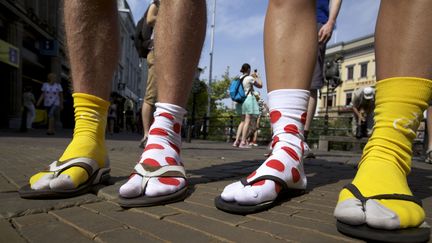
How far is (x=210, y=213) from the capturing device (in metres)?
1.24

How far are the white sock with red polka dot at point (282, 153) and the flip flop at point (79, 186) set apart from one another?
65cm

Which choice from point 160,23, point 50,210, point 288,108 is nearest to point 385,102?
point 288,108

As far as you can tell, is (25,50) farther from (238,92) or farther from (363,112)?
(363,112)

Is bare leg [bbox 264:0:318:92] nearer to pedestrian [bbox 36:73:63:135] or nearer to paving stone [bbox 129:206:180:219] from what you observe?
paving stone [bbox 129:206:180:219]

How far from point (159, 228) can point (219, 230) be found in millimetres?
185

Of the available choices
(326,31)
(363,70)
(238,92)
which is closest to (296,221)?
(326,31)

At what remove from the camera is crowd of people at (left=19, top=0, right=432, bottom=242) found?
1098 mm

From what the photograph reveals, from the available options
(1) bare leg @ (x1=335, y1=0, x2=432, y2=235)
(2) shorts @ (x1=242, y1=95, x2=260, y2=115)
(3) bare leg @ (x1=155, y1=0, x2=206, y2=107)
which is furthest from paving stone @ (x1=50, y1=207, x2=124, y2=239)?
(2) shorts @ (x1=242, y1=95, x2=260, y2=115)

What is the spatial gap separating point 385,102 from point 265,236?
69 centimetres

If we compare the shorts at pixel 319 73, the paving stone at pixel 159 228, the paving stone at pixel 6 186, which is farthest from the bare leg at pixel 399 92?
the shorts at pixel 319 73

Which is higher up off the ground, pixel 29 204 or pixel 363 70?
pixel 363 70

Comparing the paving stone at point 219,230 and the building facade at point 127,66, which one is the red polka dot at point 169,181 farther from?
the building facade at point 127,66

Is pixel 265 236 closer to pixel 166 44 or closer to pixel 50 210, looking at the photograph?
pixel 50 210

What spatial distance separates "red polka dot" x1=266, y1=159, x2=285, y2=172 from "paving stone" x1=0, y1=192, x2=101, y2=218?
72 centimetres
